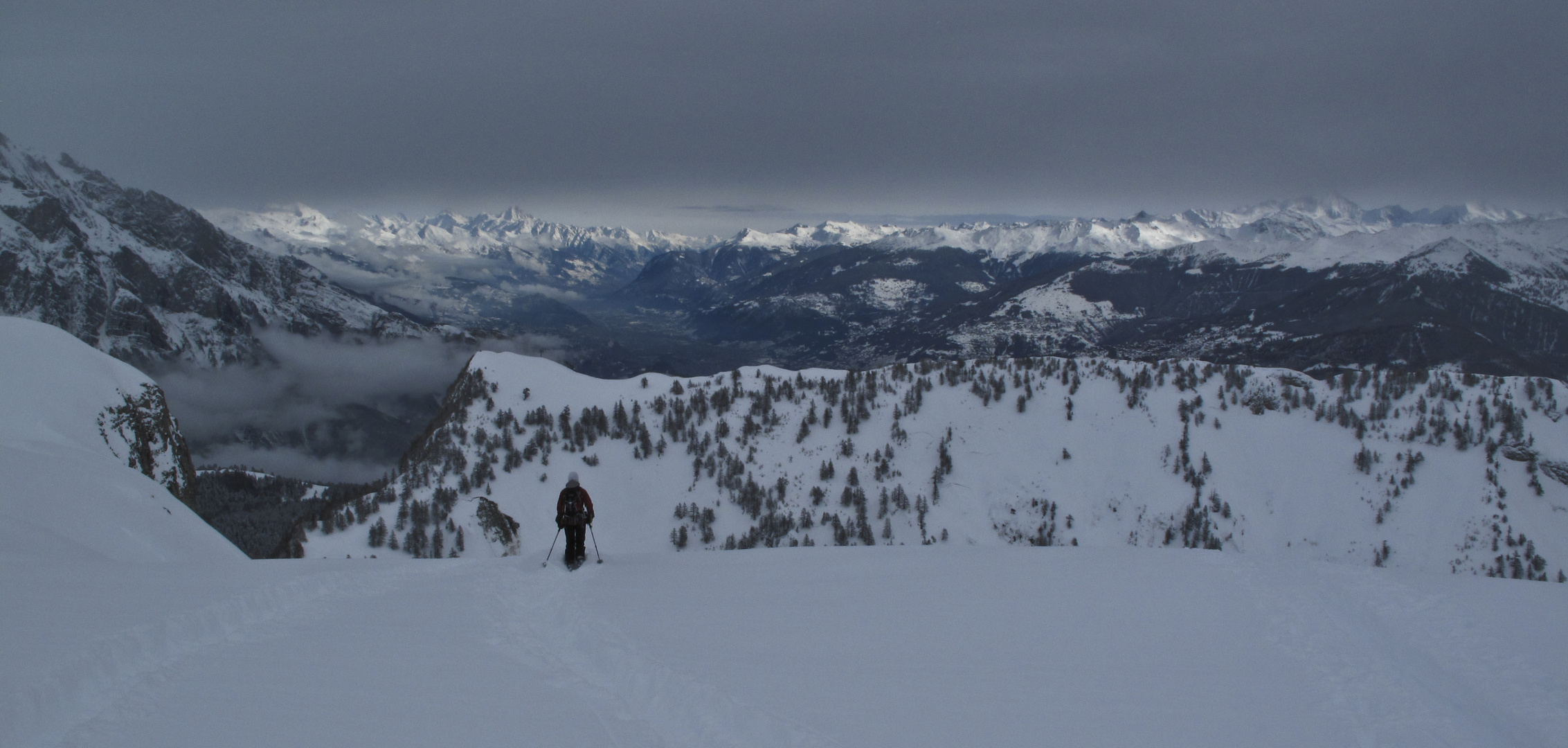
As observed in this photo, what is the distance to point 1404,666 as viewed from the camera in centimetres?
991

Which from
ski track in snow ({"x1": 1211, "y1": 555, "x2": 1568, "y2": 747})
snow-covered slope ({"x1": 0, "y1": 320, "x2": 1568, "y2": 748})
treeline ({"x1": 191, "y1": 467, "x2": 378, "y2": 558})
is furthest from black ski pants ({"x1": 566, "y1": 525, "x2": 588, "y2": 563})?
treeline ({"x1": 191, "y1": 467, "x2": 378, "y2": 558})

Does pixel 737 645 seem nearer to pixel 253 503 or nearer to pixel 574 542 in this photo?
pixel 574 542

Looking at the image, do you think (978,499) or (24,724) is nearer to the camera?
(24,724)

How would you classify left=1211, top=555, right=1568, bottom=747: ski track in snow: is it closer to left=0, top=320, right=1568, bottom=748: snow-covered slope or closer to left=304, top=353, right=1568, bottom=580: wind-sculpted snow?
left=0, top=320, right=1568, bottom=748: snow-covered slope

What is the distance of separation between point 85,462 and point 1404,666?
30.3 m

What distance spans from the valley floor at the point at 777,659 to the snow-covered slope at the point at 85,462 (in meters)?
4.23

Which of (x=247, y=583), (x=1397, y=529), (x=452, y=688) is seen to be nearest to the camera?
(x=452, y=688)

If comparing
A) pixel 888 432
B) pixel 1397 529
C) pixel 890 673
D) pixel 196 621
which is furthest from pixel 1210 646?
pixel 1397 529

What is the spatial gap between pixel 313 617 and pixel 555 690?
5.11 m

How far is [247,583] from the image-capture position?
11297mm

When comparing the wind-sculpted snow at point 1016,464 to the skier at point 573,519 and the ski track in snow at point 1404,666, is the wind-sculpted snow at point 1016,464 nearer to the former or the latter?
the skier at point 573,519

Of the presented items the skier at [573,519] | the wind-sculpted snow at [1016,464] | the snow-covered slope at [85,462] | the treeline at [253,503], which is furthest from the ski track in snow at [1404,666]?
the treeline at [253,503]

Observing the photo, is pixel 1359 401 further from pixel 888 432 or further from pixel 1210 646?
pixel 1210 646

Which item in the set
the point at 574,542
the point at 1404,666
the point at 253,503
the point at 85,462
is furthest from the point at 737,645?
the point at 253,503
